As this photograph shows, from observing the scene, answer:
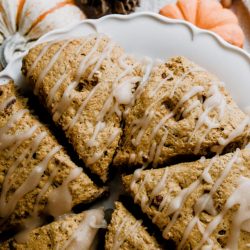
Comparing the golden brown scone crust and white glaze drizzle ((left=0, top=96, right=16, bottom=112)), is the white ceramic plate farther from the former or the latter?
the golden brown scone crust

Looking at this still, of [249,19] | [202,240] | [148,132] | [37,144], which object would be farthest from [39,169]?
[249,19]

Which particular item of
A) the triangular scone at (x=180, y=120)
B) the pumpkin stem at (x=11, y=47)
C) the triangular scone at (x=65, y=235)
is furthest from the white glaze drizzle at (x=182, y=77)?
the pumpkin stem at (x=11, y=47)

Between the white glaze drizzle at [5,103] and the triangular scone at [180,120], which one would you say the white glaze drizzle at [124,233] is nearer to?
the triangular scone at [180,120]

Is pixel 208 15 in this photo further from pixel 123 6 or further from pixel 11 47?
pixel 11 47

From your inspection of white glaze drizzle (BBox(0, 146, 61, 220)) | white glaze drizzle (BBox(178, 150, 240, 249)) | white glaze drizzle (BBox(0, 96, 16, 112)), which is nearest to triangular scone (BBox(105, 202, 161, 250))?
white glaze drizzle (BBox(178, 150, 240, 249))

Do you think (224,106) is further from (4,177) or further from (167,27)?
(4,177)
